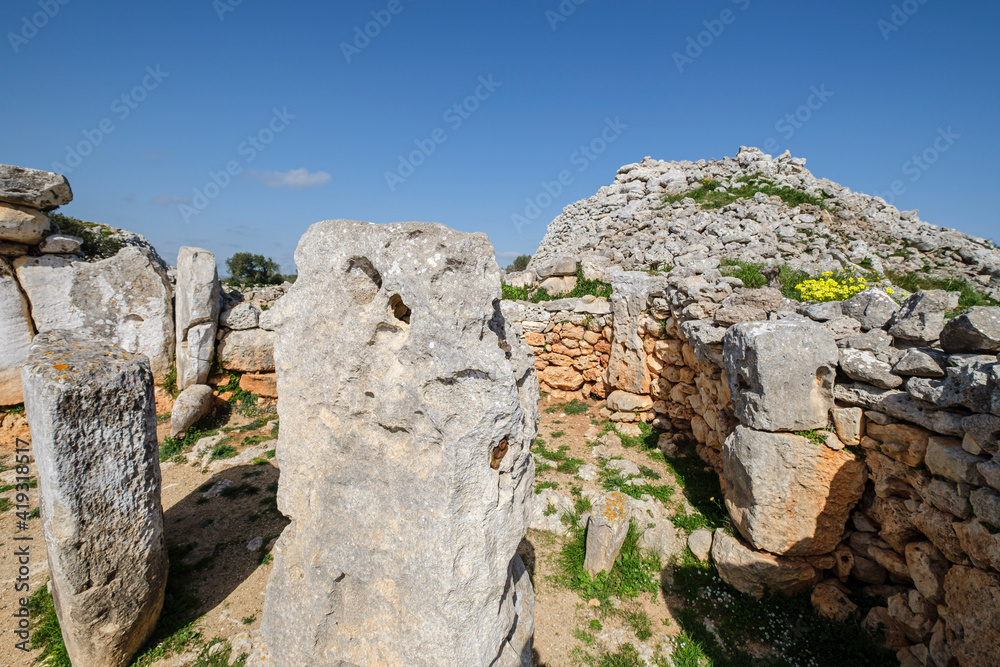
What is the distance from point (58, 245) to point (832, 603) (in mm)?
11661

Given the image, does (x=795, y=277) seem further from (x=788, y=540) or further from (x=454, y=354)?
(x=454, y=354)

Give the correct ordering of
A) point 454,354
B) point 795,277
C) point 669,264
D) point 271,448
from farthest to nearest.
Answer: point 669,264
point 795,277
point 271,448
point 454,354

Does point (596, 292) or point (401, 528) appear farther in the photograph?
point (596, 292)

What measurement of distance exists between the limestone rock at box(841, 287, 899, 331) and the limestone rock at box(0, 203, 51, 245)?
37.1 feet

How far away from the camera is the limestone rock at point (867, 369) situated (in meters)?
3.75

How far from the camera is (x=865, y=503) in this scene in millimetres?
4090

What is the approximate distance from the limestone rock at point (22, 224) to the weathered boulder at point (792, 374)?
1030cm

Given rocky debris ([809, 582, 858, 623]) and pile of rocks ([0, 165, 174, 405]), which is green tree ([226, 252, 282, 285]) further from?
rocky debris ([809, 582, 858, 623])

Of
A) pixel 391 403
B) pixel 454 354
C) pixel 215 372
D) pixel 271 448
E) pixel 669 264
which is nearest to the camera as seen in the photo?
pixel 454 354

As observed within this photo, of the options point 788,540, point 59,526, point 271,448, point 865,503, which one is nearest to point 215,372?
point 271,448

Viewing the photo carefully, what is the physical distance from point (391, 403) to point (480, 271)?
90cm

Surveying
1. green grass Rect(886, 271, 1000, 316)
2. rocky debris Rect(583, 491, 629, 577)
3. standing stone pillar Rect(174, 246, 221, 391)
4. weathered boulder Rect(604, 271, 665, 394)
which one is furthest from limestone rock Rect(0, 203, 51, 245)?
green grass Rect(886, 271, 1000, 316)

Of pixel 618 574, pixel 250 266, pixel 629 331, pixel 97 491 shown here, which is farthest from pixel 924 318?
pixel 250 266

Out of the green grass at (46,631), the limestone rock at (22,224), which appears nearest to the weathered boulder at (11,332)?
the limestone rock at (22,224)
